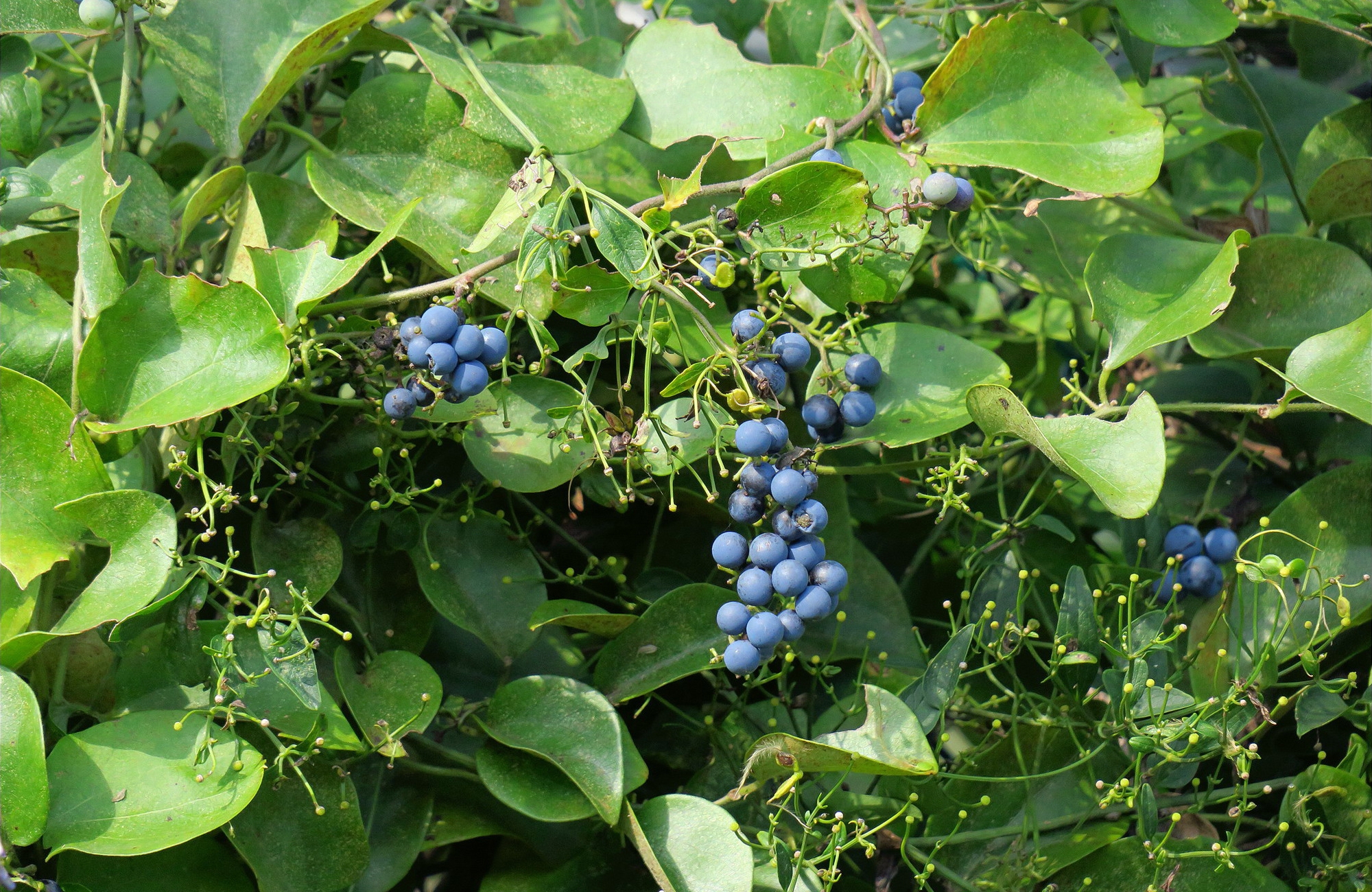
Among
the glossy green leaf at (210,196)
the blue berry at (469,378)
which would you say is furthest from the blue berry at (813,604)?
the glossy green leaf at (210,196)

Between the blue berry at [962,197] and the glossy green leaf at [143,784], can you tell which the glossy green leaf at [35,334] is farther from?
the blue berry at [962,197]

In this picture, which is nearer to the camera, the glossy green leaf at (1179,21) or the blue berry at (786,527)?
the blue berry at (786,527)

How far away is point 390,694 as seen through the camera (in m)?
0.62

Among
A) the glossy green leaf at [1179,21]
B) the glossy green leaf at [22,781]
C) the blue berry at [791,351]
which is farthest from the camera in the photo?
the glossy green leaf at [1179,21]

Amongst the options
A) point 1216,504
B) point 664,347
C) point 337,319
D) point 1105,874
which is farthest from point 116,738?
point 1216,504

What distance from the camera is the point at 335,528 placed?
683 millimetres

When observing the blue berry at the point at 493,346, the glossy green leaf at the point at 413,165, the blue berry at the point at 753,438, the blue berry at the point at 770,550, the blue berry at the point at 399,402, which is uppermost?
the glossy green leaf at the point at 413,165

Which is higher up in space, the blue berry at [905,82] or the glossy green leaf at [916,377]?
the blue berry at [905,82]

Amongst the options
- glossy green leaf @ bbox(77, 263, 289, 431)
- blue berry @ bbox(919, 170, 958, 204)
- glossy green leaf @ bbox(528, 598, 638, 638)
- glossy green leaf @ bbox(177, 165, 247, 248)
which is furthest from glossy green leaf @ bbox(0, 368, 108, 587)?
blue berry @ bbox(919, 170, 958, 204)

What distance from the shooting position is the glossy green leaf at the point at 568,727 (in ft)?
1.93

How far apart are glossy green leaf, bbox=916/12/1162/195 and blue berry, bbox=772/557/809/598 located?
0.27 metres

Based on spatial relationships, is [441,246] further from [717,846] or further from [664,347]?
[717,846]

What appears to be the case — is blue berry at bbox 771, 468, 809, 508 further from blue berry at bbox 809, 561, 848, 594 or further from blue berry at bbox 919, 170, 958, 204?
blue berry at bbox 919, 170, 958, 204

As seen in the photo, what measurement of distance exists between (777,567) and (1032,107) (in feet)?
1.10
